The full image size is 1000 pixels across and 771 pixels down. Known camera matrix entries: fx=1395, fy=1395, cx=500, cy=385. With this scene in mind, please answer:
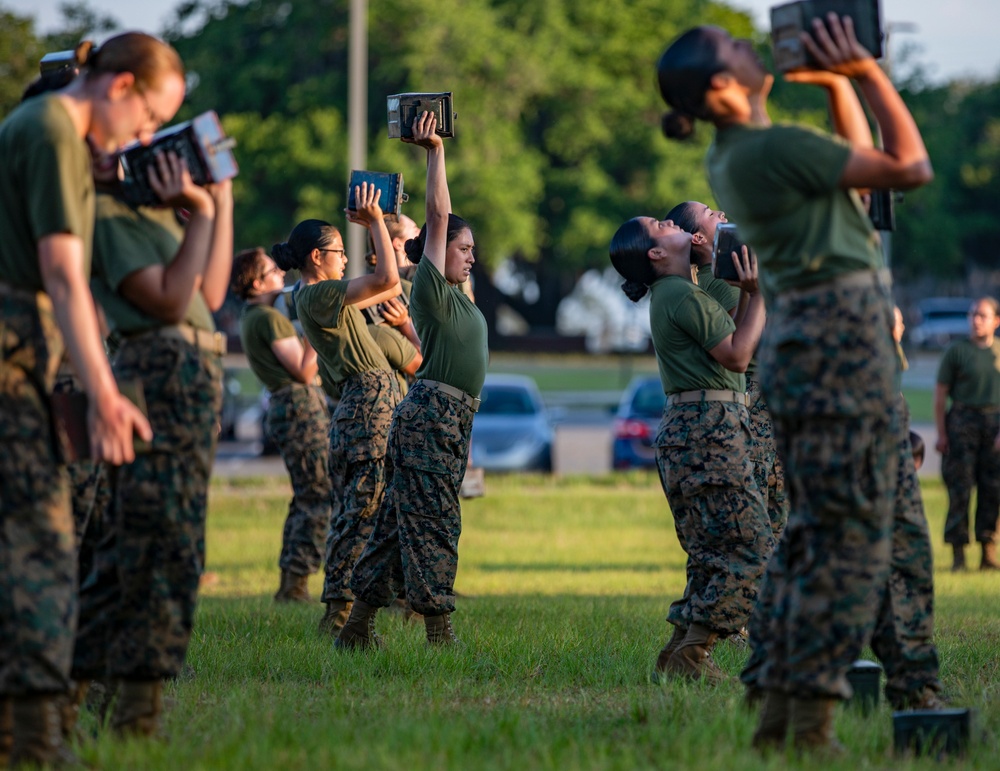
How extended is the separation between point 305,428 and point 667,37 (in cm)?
3923

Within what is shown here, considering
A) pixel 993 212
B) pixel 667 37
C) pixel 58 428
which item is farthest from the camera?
pixel 993 212

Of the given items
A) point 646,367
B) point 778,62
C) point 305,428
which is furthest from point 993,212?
point 778,62

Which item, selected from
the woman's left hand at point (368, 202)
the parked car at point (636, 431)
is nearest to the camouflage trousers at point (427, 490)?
the woman's left hand at point (368, 202)

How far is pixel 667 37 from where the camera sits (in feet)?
151

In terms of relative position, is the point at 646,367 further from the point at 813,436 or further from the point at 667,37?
the point at 813,436

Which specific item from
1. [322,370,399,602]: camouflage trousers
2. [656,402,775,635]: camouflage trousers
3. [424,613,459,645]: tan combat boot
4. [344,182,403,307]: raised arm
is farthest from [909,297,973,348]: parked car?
[656,402,775,635]: camouflage trousers

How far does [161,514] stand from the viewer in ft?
14.7

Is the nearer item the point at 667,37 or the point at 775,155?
the point at 775,155

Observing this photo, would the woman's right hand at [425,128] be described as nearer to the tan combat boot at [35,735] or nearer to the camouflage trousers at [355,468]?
the camouflage trousers at [355,468]

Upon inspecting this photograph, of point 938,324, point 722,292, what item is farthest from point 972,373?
point 938,324

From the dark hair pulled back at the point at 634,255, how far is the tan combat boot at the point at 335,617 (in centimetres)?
254

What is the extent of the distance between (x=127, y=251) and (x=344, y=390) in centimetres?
371

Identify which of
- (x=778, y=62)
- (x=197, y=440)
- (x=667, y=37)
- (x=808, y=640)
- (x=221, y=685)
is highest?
(x=667, y=37)

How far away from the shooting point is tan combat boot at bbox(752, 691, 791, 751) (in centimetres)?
449
